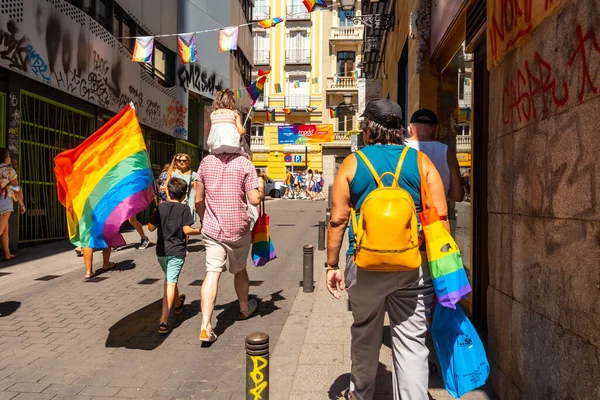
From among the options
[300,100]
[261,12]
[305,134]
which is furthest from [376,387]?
[261,12]

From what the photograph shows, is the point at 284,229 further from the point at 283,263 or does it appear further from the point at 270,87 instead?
the point at 270,87

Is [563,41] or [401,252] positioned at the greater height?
[563,41]

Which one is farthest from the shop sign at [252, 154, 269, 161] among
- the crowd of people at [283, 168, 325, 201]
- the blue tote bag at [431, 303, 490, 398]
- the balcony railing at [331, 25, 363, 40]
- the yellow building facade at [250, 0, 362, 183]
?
the blue tote bag at [431, 303, 490, 398]

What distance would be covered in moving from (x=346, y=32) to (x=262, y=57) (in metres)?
6.94

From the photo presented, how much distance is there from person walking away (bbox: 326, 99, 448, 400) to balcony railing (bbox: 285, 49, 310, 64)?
133ft

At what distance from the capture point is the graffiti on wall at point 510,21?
2.87 meters

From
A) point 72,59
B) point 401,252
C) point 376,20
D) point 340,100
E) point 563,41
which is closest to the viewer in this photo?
point 563,41

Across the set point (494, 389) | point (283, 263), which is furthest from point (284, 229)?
point (494, 389)

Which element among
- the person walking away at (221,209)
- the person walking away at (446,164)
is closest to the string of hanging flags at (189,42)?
the person walking away at (221,209)

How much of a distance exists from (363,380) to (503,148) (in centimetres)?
168

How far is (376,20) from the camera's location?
16469 mm

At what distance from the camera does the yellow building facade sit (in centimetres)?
4144

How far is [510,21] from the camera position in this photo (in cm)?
336

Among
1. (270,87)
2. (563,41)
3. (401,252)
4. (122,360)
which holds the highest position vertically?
(270,87)
